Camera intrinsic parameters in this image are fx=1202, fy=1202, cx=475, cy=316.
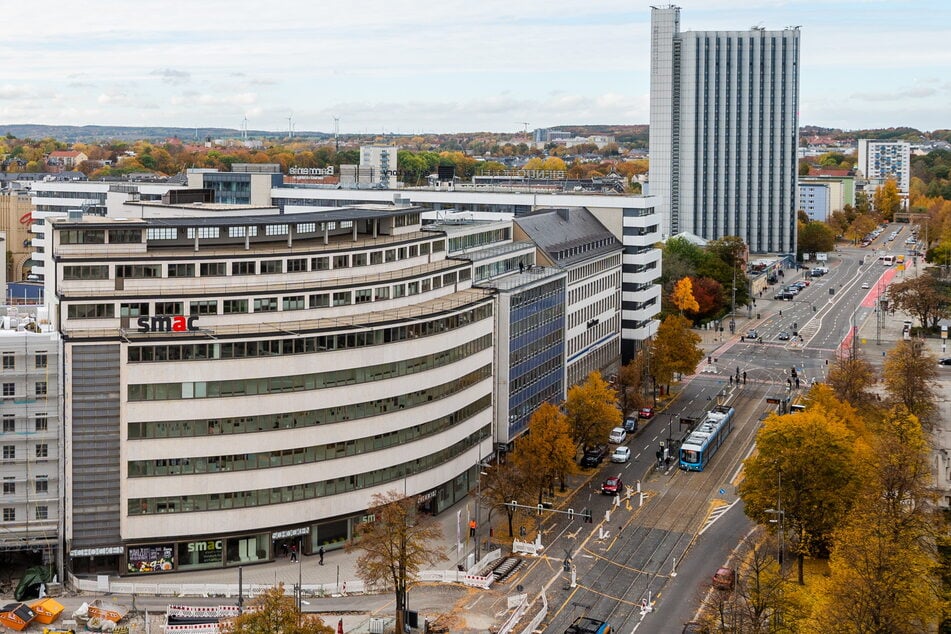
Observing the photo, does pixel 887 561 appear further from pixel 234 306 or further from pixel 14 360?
pixel 14 360

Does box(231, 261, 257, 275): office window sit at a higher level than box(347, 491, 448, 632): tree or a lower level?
higher

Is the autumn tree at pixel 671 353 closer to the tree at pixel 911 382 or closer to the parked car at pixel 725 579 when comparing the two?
the tree at pixel 911 382

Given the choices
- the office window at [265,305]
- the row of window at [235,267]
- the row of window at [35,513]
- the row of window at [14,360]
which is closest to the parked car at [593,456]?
the row of window at [235,267]

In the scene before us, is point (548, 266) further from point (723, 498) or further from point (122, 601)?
point (122, 601)

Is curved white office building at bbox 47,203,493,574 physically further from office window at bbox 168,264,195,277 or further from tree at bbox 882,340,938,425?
tree at bbox 882,340,938,425

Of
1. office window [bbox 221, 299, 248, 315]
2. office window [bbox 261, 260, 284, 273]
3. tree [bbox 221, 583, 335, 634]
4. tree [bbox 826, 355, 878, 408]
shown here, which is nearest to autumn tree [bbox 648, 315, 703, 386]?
tree [bbox 826, 355, 878, 408]

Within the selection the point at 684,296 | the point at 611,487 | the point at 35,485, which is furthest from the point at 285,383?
the point at 684,296
